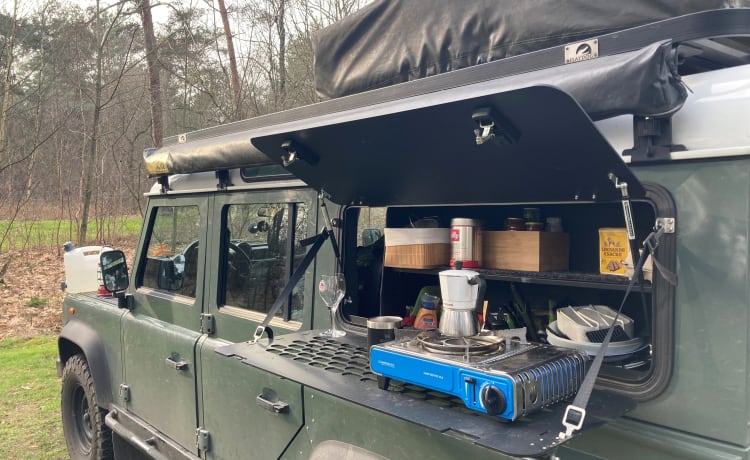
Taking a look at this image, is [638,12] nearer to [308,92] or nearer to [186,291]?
[186,291]

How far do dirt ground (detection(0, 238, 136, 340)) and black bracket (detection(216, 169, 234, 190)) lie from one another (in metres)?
6.88

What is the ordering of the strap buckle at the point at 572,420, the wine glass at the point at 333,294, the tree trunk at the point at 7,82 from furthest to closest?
the tree trunk at the point at 7,82, the wine glass at the point at 333,294, the strap buckle at the point at 572,420

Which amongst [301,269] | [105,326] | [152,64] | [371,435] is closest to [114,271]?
[105,326]

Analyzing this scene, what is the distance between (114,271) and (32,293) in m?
7.90

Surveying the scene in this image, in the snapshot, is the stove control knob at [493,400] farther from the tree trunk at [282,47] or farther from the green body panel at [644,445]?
the tree trunk at [282,47]

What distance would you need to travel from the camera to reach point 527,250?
2.08 m

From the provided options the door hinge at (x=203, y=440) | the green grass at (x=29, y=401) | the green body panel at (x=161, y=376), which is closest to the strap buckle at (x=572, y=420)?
the door hinge at (x=203, y=440)

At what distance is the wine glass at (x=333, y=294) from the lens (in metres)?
2.60

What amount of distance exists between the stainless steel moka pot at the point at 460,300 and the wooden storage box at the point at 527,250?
9.6 inches

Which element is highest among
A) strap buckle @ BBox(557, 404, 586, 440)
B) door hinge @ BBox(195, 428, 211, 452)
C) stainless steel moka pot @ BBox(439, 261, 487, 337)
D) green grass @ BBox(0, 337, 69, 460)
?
stainless steel moka pot @ BBox(439, 261, 487, 337)

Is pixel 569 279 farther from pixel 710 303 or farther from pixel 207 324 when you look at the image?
pixel 207 324

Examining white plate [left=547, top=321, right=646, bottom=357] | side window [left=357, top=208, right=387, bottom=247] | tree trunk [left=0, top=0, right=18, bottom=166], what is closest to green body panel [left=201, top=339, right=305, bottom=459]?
side window [left=357, top=208, right=387, bottom=247]

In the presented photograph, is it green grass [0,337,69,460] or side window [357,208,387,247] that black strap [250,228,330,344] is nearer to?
side window [357,208,387,247]

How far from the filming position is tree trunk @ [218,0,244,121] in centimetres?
1115
